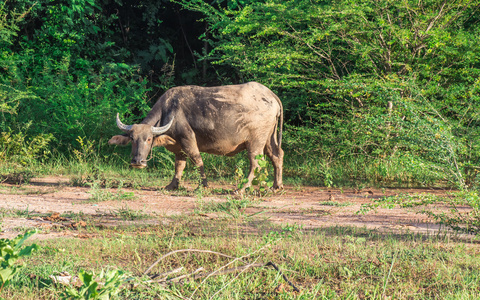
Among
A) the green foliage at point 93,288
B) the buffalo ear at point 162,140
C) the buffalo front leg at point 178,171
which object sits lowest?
the buffalo front leg at point 178,171

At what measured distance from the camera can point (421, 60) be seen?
358 inches

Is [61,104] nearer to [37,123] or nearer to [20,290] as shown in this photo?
[37,123]

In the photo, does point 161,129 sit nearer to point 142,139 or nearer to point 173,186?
point 142,139

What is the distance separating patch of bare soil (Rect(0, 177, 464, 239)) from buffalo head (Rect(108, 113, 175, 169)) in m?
0.50

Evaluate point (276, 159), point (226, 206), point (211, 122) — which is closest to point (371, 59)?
point (276, 159)

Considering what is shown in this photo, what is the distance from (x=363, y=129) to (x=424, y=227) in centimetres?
412

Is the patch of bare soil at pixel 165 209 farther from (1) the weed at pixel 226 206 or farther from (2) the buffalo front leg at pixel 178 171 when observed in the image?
(2) the buffalo front leg at pixel 178 171

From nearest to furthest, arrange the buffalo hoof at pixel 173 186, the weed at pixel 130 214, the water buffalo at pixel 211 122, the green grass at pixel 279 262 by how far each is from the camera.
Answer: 1. the green grass at pixel 279 262
2. the weed at pixel 130 214
3. the water buffalo at pixel 211 122
4. the buffalo hoof at pixel 173 186

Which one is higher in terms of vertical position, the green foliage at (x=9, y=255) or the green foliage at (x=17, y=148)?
the green foliage at (x=9, y=255)

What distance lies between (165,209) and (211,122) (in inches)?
78.8

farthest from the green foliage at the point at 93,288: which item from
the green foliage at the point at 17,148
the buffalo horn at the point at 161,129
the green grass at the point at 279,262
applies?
the green foliage at the point at 17,148

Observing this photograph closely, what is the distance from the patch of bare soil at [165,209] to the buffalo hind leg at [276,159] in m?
0.23

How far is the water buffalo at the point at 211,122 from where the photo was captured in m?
7.60

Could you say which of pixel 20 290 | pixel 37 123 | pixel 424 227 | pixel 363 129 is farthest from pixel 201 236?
pixel 37 123
